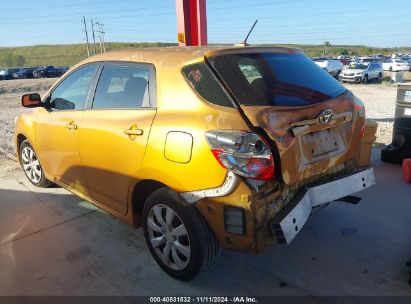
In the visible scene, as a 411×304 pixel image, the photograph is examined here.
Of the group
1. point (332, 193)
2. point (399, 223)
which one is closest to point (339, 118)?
point (332, 193)

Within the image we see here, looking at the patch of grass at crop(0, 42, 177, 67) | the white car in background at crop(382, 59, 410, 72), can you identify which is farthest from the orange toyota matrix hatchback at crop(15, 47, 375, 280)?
the patch of grass at crop(0, 42, 177, 67)

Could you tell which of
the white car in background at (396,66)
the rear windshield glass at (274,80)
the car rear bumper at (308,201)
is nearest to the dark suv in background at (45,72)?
the white car in background at (396,66)

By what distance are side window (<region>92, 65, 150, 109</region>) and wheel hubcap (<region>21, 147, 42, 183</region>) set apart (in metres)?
1.94

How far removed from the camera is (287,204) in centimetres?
262

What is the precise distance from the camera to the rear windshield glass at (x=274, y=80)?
8.71 ft

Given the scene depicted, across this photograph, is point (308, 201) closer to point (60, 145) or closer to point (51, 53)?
point (60, 145)

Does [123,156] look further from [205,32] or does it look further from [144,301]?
[205,32]

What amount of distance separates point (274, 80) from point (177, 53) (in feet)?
2.59

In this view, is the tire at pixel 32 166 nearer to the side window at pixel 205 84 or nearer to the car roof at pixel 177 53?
the car roof at pixel 177 53

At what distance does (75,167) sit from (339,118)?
2576mm

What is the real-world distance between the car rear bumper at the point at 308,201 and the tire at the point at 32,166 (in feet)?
11.6

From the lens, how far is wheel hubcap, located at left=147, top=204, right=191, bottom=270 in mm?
2807

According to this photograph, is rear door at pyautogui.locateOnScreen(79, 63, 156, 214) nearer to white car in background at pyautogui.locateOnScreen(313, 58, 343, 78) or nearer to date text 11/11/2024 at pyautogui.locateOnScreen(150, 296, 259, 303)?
date text 11/11/2024 at pyautogui.locateOnScreen(150, 296, 259, 303)

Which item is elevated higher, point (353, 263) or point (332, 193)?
point (332, 193)
